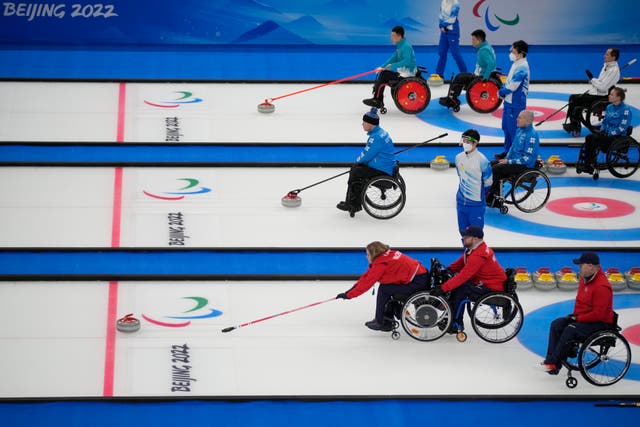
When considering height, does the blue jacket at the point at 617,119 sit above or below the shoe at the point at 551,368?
above

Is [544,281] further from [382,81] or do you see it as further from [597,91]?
[382,81]

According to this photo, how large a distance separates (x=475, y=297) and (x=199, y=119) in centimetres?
680

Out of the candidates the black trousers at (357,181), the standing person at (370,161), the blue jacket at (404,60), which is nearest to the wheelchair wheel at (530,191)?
the standing person at (370,161)

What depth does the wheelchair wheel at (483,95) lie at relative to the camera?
658 inches

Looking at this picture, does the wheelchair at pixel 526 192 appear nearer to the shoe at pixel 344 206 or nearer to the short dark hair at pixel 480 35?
the shoe at pixel 344 206

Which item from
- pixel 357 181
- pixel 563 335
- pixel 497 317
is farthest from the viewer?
pixel 357 181

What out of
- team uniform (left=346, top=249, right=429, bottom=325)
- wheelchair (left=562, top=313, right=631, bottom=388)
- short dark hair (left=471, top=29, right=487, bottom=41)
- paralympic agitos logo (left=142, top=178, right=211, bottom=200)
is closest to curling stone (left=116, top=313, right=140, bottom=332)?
team uniform (left=346, top=249, right=429, bottom=325)

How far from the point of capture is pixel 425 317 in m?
11.1

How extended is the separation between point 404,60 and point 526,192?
305 centimetres

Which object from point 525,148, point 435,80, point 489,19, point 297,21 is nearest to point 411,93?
point 435,80

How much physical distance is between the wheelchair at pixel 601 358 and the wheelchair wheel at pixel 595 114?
5.75 metres

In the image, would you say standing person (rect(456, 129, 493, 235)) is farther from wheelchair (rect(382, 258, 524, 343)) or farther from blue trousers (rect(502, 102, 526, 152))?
blue trousers (rect(502, 102, 526, 152))

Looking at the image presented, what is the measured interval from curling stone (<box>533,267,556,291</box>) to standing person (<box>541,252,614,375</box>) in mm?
1704

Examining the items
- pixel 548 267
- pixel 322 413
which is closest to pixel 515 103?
pixel 548 267
